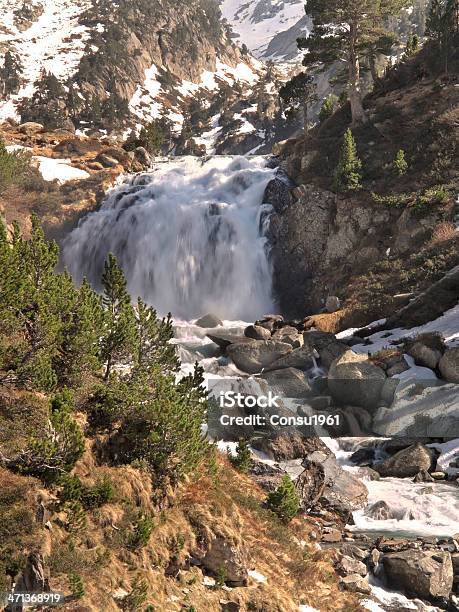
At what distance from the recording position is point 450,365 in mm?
19812

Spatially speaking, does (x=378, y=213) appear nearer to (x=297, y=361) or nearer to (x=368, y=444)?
(x=297, y=361)

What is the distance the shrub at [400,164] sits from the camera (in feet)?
119

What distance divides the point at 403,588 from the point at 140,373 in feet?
25.0

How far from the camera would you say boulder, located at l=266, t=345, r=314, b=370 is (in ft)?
77.4

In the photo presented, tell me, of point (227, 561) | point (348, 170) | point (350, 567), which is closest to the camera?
point (227, 561)

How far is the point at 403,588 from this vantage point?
11.3 meters

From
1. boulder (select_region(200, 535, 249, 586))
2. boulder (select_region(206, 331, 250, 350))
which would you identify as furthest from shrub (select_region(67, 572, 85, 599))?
boulder (select_region(206, 331, 250, 350))

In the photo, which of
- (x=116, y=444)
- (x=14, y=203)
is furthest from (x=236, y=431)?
(x=14, y=203)

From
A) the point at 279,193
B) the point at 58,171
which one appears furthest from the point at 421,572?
the point at 58,171

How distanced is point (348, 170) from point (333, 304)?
37.0ft

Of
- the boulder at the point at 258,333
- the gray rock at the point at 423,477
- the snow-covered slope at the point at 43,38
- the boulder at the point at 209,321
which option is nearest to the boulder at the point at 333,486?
the gray rock at the point at 423,477

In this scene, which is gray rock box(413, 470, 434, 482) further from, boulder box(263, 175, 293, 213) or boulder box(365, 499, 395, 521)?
boulder box(263, 175, 293, 213)

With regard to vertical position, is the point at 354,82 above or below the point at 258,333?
above

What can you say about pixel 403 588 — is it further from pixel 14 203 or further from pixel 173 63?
pixel 173 63
